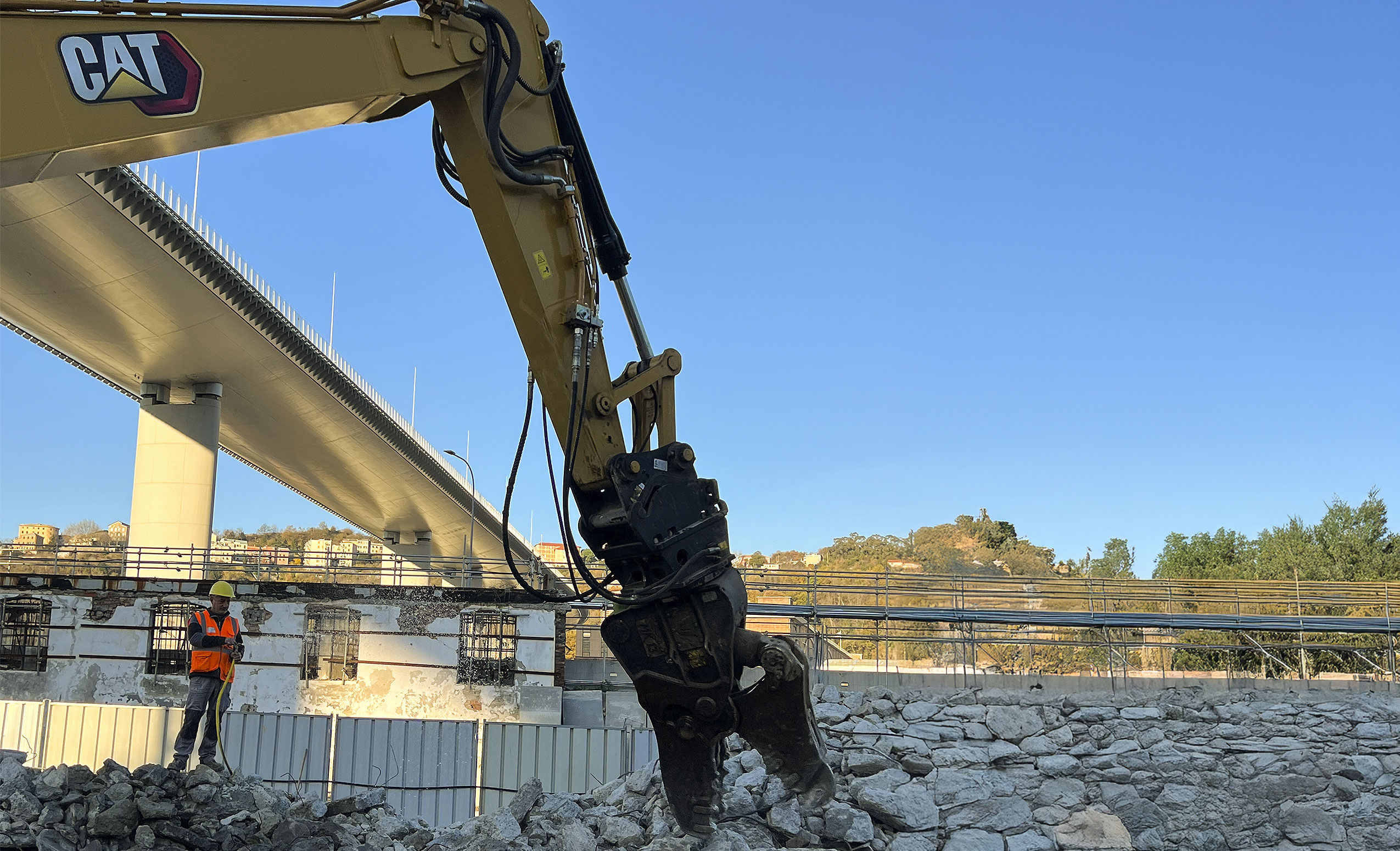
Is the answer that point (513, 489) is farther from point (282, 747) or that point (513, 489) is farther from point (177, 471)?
point (177, 471)

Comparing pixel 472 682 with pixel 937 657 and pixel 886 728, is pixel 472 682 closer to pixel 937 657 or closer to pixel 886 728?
pixel 937 657

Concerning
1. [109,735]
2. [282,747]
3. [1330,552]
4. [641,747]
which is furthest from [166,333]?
[1330,552]

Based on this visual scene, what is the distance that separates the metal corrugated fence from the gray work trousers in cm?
242

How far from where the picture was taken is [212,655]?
363 inches

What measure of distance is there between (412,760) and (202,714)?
10.0 feet

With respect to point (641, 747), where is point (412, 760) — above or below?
below

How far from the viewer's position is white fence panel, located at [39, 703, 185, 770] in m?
12.2

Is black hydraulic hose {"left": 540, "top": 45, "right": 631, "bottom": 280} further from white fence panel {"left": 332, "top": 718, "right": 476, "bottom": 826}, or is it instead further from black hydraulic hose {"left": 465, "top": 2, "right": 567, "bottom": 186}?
white fence panel {"left": 332, "top": 718, "right": 476, "bottom": 826}

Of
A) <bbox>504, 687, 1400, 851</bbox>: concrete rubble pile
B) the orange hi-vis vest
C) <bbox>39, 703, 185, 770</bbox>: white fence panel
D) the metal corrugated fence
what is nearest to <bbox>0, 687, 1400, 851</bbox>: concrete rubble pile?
<bbox>504, 687, 1400, 851</bbox>: concrete rubble pile

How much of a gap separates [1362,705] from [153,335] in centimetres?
2667

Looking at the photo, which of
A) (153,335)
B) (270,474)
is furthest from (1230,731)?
(270,474)

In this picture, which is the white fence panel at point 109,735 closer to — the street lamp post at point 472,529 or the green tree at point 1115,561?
the street lamp post at point 472,529

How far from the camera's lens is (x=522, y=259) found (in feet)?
20.4

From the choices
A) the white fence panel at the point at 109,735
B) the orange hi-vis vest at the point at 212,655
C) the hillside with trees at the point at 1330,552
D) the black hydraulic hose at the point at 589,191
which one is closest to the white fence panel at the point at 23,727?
the white fence panel at the point at 109,735
